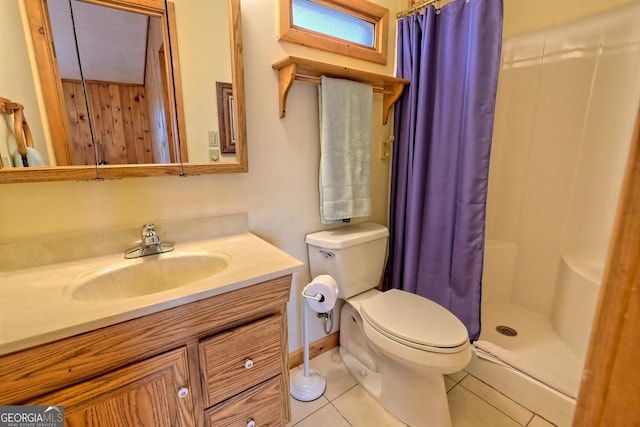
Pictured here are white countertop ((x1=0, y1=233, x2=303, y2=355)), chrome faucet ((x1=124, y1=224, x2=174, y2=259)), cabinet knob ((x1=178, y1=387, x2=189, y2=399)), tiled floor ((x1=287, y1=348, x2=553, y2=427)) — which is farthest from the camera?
tiled floor ((x1=287, y1=348, x2=553, y2=427))

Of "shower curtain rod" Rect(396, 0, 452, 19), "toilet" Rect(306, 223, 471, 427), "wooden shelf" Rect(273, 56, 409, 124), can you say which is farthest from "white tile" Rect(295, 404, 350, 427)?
"shower curtain rod" Rect(396, 0, 452, 19)

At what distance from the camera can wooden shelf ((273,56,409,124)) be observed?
120cm

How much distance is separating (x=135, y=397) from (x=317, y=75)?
4.49ft

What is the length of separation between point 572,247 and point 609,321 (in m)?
1.81

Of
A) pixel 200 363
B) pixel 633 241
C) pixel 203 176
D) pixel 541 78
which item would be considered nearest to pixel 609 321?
pixel 633 241

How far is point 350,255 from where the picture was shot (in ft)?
4.70

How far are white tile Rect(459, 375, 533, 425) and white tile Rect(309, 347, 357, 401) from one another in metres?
0.58

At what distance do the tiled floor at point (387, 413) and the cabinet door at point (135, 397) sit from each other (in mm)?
677

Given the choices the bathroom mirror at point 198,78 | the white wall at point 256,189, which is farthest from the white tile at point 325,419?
the bathroom mirror at point 198,78

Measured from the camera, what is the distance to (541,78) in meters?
1.73

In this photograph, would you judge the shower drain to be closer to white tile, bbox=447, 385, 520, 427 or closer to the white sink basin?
white tile, bbox=447, 385, 520, 427

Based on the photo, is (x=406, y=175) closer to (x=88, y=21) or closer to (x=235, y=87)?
(x=235, y=87)

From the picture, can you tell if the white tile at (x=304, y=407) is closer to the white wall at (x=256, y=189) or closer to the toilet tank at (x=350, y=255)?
the white wall at (x=256, y=189)

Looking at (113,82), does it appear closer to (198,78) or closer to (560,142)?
(198,78)
